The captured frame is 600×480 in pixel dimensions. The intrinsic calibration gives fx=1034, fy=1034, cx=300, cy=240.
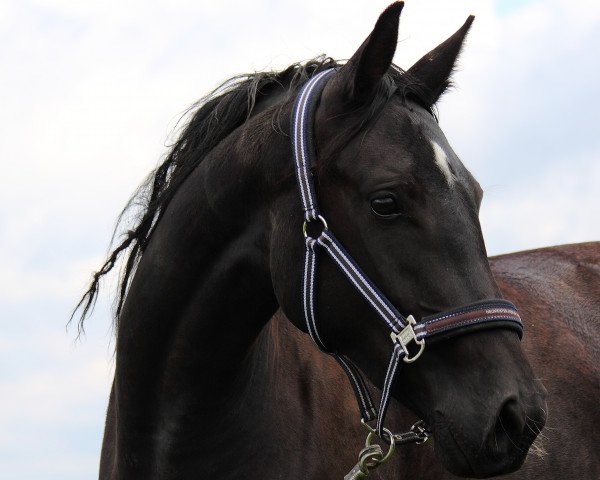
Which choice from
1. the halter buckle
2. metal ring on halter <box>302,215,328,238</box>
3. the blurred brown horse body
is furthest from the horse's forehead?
the blurred brown horse body

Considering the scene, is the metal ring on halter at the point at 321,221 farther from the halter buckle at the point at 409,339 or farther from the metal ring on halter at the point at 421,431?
the metal ring on halter at the point at 421,431

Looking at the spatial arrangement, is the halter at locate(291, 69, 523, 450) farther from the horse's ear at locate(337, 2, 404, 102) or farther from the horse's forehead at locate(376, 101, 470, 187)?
the horse's forehead at locate(376, 101, 470, 187)

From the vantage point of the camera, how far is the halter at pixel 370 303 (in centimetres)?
422

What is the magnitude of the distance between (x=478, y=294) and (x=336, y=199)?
0.80m

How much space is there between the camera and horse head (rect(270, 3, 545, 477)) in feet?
13.7

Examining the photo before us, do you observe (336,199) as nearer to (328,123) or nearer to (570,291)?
(328,123)

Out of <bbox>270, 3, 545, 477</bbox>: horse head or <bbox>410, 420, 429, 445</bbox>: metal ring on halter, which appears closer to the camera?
<bbox>270, 3, 545, 477</bbox>: horse head

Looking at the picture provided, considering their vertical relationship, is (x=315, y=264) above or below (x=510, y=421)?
above

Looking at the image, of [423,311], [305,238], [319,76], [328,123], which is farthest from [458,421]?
[319,76]

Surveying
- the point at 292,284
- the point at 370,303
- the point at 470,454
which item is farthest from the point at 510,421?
the point at 292,284

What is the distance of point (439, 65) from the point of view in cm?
516

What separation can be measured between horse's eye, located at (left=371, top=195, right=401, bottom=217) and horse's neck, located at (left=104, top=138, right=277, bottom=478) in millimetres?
729

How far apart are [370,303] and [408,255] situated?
271mm

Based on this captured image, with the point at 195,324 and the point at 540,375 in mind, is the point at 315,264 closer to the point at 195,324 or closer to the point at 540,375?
the point at 195,324
